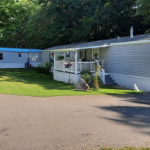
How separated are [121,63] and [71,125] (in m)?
9.89

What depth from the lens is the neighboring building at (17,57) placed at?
24.0 m

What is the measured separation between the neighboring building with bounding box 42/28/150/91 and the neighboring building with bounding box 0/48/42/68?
10.5m

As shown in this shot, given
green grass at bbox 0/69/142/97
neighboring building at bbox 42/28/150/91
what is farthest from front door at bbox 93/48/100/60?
green grass at bbox 0/69/142/97

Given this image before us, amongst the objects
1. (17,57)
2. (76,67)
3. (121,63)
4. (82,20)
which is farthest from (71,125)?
(82,20)

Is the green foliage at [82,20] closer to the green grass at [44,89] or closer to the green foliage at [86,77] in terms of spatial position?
the green grass at [44,89]

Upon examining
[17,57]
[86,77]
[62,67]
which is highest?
[17,57]

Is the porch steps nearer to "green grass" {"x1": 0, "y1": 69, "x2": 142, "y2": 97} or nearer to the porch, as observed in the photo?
the porch

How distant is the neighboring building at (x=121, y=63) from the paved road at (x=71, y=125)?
18.1ft

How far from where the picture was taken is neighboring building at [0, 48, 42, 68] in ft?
78.8

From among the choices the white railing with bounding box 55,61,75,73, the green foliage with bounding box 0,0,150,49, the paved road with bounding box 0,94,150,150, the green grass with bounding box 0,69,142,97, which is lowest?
the paved road with bounding box 0,94,150,150

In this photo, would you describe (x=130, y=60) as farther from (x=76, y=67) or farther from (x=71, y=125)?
(x=71, y=125)

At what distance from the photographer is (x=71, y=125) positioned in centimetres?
501

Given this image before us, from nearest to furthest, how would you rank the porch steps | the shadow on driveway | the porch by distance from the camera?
the shadow on driveway → the porch → the porch steps

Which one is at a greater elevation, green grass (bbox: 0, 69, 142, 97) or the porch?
the porch
